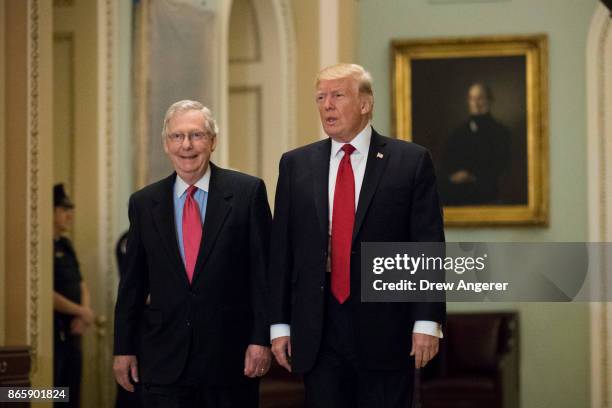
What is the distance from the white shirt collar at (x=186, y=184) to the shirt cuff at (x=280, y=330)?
55 cm

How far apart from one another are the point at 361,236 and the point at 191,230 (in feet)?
2.03

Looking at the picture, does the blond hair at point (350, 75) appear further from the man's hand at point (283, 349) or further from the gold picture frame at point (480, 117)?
the gold picture frame at point (480, 117)

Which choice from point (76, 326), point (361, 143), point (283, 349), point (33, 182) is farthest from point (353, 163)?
point (76, 326)

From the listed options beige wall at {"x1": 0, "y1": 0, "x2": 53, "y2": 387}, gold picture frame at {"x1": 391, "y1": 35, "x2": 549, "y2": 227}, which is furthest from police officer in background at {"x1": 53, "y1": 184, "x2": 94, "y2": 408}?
gold picture frame at {"x1": 391, "y1": 35, "x2": 549, "y2": 227}

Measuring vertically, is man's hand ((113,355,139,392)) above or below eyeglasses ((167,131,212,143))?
below

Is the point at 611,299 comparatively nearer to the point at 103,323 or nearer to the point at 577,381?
the point at 577,381

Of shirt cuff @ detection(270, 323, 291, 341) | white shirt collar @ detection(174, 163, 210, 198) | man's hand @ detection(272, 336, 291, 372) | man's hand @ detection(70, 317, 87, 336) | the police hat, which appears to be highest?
the police hat

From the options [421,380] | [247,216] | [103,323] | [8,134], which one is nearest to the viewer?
[247,216]

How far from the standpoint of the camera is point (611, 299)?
1043cm

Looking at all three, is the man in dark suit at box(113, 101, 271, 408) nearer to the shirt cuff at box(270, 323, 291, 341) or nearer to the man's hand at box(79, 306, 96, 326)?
the shirt cuff at box(270, 323, 291, 341)

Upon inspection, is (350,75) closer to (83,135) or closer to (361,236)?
(361,236)

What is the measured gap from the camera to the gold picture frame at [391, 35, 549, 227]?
10.0 m

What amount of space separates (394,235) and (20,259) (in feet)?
7.74

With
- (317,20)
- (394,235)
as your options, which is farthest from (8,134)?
(317,20)
